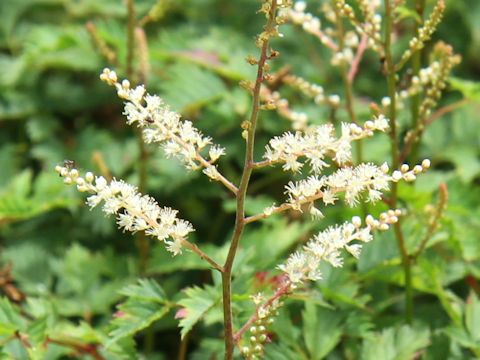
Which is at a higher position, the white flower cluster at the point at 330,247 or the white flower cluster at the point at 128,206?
the white flower cluster at the point at 128,206

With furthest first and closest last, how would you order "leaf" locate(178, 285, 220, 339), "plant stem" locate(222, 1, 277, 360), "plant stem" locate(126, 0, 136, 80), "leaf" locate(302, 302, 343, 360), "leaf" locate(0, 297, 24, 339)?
1. "plant stem" locate(126, 0, 136, 80)
2. "leaf" locate(302, 302, 343, 360)
3. "leaf" locate(0, 297, 24, 339)
4. "leaf" locate(178, 285, 220, 339)
5. "plant stem" locate(222, 1, 277, 360)

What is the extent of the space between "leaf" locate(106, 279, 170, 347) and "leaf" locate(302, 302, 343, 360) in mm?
467

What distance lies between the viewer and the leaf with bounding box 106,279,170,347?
2.09 metres

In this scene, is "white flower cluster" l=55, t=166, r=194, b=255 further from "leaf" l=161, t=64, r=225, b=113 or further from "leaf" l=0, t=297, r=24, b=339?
"leaf" l=161, t=64, r=225, b=113

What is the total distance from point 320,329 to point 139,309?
0.58 meters

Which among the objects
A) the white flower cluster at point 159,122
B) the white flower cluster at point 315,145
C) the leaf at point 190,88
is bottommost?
the white flower cluster at point 315,145

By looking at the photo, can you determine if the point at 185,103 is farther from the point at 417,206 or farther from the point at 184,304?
the point at 184,304

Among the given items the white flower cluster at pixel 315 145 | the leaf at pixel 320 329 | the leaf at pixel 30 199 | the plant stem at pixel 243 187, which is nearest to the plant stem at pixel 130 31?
the leaf at pixel 30 199

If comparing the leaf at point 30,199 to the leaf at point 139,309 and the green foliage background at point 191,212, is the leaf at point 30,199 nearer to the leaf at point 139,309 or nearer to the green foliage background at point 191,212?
the green foliage background at point 191,212

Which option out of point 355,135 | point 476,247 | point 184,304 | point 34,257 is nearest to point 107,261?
point 34,257

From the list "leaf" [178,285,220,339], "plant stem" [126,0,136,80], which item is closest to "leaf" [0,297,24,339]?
"leaf" [178,285,220,339]

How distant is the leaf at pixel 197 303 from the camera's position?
2.01 metres

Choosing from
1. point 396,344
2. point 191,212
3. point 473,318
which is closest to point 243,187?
point 396,344

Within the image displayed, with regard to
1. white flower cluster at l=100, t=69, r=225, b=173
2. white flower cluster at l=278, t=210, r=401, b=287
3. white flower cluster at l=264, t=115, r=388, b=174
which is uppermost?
white flower cluster at l=100, t=69, r=225, b=173
